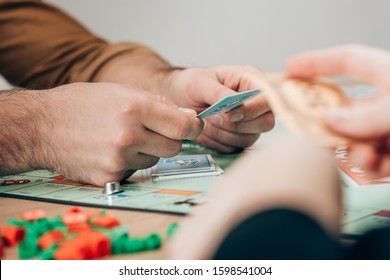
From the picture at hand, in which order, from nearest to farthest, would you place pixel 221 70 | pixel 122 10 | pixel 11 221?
pixel 11 221
pixel 221 70
pixel 122 10

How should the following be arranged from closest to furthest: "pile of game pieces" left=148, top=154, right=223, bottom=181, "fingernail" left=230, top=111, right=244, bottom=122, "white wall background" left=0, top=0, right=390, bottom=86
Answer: "pile of game pieces" left=148, top=154, right=223, bottom=181
"fingernail" left=230, top=111, right=244, bottom=122
"white wall background" left=0, top=0, right=390, bottom=86

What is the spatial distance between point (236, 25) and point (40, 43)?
5.05ft

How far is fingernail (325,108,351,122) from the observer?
1.79 feet

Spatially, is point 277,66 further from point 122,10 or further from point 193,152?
point 193,152

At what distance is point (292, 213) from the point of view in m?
0.44

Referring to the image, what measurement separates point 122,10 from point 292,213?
9.76ft

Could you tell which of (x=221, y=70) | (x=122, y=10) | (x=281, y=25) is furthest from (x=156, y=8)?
(x=221, y=70)

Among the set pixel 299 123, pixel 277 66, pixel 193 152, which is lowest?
pixel 277 66

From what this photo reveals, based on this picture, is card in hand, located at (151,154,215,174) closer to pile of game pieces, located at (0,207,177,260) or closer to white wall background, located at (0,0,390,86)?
pile of game pieces, located at (0,207,177,260)

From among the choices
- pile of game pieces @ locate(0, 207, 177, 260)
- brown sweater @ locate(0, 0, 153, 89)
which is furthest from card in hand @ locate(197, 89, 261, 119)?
brown sweater @ locate(0, 0, 153, 89)

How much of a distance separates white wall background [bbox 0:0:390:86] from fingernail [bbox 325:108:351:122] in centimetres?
253

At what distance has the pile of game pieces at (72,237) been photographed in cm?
63

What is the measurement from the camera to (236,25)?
3.15 metres

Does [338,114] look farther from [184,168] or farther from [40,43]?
[40,43]
